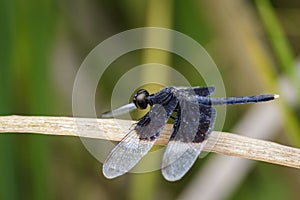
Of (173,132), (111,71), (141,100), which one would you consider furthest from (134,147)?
(111,71)

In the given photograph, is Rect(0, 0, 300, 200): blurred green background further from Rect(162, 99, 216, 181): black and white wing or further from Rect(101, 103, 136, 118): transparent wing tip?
Rect(162, 99, 216, 181): black and white wing

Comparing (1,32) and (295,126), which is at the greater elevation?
(1,32)

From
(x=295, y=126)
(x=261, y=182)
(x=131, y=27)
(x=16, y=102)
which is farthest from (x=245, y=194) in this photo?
(x=16, y=102)

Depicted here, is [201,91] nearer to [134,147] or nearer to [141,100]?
[141,100]

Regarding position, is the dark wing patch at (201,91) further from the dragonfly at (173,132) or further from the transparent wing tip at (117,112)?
the transparent wing tip at (117,112)

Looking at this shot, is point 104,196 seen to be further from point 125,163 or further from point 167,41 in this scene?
point 125,163

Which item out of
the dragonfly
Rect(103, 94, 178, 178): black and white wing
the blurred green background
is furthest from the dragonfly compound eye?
the blurred green background

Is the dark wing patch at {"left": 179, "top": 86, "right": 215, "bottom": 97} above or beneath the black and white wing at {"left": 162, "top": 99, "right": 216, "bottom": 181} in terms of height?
above

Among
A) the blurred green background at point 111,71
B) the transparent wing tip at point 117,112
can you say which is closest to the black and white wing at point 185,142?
the transparent wing tip at point 117,112
